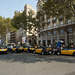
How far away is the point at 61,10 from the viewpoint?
1323cm

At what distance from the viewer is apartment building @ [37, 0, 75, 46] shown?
79.1 ft

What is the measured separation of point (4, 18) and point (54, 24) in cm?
2039

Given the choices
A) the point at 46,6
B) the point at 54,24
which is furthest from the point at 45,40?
the point at 46,6

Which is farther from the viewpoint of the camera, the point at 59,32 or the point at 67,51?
the point at 59,32

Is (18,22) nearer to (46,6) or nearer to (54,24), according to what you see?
(46,6)

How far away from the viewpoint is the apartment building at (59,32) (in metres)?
24.1

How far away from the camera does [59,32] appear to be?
91.9 ft
